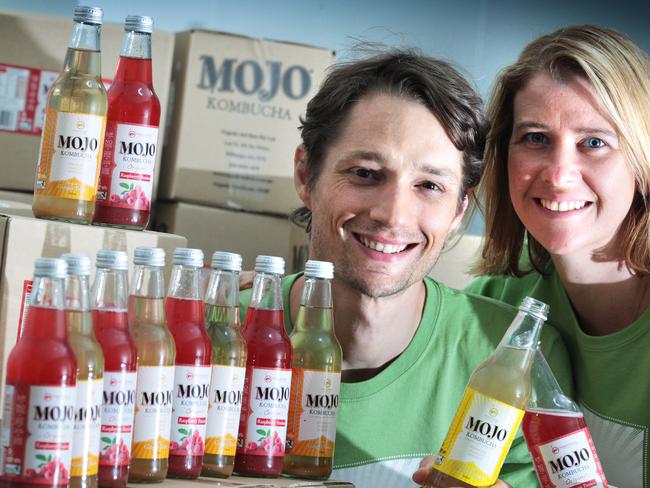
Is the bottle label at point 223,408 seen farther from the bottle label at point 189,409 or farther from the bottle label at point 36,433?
the bottle label at point 36,433

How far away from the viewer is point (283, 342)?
1132 mm

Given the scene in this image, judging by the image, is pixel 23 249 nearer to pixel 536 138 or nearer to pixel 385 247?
pixel 385 247

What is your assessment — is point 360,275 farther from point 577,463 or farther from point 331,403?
point 577,463

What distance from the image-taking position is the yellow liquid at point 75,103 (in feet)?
3.87

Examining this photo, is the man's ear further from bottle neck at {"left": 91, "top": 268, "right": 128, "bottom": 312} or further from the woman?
bottle neck at {"left": 91, "top": 268, "right": 128, "bottom": 312}

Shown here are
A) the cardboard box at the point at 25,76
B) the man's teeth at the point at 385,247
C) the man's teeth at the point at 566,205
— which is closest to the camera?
the man's teeth at the point at 385,247

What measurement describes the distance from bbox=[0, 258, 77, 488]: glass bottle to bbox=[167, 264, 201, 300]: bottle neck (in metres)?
0.18

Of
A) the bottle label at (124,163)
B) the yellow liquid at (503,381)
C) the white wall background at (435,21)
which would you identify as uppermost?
the white wall background at (435,21)

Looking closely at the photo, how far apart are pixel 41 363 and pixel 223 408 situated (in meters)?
0.24

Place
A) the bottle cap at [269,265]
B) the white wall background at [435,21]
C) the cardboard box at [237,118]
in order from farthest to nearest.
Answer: the white wall background at [435,21], the cardboard box at [237,118], the bottle cap at [269,265]

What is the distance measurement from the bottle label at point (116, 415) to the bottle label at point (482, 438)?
38 cm

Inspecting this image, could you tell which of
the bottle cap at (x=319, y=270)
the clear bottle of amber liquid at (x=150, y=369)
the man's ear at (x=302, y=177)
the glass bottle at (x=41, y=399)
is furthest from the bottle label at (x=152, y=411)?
the man's ear at (x=302, y=177)

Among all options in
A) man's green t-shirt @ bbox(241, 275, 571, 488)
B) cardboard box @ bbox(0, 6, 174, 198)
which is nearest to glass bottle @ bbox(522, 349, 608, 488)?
man's green t-shirt @ bbox(241, 275, 571, 488)

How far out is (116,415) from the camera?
0.99m
